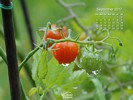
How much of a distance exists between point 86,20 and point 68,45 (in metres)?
0.73

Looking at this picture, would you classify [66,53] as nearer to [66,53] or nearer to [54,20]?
[66,53]

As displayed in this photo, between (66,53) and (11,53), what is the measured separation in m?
0.20

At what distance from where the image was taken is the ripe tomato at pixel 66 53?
1227mm

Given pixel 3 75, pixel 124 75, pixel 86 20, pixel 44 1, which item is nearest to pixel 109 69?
pixel 124 75

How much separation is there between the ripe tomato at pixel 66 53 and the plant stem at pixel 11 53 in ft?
0.58

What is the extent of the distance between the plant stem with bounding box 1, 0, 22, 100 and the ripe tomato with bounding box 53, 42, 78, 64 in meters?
0.18

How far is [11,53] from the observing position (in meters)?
1.08

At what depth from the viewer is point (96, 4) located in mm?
3023

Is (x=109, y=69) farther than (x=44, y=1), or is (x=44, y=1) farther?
(x=44, y=1)

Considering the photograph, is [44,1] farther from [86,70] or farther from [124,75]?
[86,70]

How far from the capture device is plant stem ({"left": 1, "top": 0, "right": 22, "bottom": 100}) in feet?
3.47
